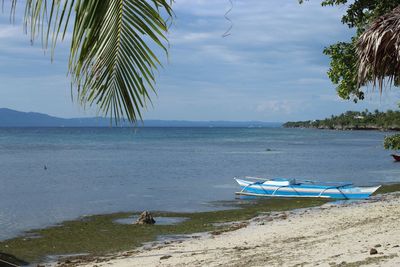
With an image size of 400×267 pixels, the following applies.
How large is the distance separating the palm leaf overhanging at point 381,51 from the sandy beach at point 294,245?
282 centimetres

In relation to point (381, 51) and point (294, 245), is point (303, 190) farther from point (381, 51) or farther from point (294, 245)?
point (381, 51)

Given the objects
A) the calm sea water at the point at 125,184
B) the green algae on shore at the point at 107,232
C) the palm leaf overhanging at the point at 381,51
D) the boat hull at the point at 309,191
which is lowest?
the calm sea water at the point at 125,184

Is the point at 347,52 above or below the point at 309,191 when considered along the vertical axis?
above

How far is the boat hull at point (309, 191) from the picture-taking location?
2466 cm

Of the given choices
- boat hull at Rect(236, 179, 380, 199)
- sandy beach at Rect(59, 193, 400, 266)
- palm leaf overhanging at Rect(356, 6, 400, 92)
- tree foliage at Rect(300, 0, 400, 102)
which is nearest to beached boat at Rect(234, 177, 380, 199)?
boat hull at Rect(236, 179, 380, 199)

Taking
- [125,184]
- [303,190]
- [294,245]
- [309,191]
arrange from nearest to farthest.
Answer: [294,245]
[309,191]
[303,190]
[125,184]

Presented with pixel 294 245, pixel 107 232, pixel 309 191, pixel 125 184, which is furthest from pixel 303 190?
pixel 125 184

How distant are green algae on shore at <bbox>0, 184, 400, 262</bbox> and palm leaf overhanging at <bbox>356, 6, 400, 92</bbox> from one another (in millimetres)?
10428

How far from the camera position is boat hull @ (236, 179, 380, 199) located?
24656 millimetres

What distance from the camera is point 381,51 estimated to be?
20.1 ft

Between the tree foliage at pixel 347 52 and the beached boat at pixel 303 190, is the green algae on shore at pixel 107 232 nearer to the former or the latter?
the beached boat at pixel 303 190

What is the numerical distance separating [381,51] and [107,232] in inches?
560

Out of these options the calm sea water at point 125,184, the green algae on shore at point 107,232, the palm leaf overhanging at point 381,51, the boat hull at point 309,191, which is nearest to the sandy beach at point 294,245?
the green algae on shore at point 107,232

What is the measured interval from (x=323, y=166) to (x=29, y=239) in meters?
38.3
